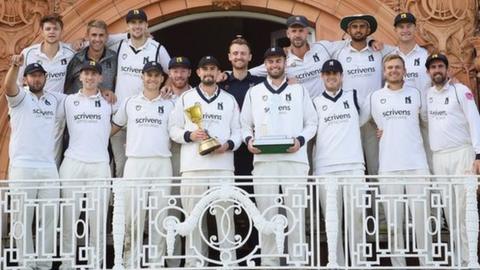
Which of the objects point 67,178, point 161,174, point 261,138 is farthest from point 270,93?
point 67,178

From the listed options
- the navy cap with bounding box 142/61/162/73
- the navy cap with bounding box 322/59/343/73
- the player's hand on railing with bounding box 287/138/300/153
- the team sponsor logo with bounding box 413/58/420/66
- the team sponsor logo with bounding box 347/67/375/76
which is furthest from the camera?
the team sponsor logo with bounding box 413/58/420/66

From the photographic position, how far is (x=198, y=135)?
463 inches

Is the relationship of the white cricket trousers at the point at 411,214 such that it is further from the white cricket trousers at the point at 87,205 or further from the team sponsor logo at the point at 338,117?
the white cricket trousers at the point at 87,205

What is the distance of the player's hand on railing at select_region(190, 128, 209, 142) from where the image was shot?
11.7 m

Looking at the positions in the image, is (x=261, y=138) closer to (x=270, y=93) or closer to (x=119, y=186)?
(x=270, y=93)

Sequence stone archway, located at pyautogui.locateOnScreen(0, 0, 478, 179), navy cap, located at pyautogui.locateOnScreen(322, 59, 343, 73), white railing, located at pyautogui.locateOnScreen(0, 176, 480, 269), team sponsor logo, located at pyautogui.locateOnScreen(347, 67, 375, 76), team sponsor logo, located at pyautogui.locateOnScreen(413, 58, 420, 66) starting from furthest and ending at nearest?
stone archway, located at pyautogui.locateOnScreen(0, 0, 478, 179), team sponsor logo, located at pyautogui.locateOnScreen(413, 58, 420, 66), team sponsor logo, located at pyautogui.locateOnScreen(347, 67, 375, 76), navy cap, located at pyautogui.locateOnScreen(322, 59, 343, 73), white railing, located at pyautogui.locateOnScreen(0, 176, 480, 269)

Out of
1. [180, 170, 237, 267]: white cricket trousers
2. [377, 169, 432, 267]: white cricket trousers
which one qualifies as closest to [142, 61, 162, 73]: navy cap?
[180, 170, 237, 267]: white cricket trousers

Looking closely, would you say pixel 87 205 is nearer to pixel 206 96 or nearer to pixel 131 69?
pixel 206 96

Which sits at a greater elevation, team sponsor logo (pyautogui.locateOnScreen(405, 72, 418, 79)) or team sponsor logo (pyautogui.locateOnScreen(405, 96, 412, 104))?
team sponsor logo (pyautogui.locateOnScreen(405, 72, 418, 79))

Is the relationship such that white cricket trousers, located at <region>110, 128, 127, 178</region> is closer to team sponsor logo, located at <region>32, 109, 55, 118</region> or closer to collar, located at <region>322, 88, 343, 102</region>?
team sponsor logo, located at <region>32, 109, 55, 118</region>

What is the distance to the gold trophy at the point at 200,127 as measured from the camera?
1168cm

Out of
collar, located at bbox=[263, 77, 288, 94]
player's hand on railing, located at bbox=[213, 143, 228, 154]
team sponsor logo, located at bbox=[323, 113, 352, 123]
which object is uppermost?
collar, located at bbox=[263, 77, 288, 94]

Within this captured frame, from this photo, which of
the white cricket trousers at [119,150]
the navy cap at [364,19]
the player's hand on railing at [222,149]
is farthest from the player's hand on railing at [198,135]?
the navy cap at [364,19]

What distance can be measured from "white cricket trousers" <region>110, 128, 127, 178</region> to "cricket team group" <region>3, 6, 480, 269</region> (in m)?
0.06
